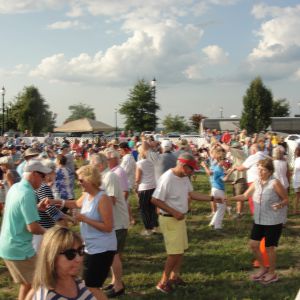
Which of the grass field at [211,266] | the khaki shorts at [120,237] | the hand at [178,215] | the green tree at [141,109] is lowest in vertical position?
the grass field at [211,266]

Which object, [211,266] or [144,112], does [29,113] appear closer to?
[144,112]

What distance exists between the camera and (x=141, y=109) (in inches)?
1331

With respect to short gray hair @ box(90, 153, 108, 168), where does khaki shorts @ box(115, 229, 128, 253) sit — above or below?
below

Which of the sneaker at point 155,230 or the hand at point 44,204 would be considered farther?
the sneaker at point 155,230

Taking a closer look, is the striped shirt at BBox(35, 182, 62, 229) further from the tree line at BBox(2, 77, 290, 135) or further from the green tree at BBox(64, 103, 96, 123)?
the green tree at BBox(64, 103, 96, 123)

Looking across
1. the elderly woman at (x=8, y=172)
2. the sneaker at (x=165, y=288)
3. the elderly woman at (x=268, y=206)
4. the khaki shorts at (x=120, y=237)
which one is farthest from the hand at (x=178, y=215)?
the elderly woman at (x=8, y=172)

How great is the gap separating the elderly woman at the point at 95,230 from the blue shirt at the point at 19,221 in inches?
18.2

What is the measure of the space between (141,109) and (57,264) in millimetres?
31601

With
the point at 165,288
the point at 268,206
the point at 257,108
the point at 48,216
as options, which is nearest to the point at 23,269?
the point at 48,216

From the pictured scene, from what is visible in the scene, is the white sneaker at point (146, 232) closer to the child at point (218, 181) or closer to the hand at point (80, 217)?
the child at point (218, 181)

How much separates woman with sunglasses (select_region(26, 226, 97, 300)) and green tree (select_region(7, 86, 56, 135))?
64.4 m

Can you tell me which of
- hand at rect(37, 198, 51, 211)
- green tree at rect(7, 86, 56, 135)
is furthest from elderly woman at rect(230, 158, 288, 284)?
green tree at rect(7, 86, 56, 135)

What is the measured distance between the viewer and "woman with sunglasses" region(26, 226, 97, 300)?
2416 mm

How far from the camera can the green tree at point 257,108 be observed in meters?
54.2
